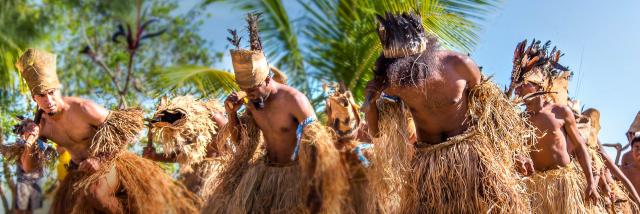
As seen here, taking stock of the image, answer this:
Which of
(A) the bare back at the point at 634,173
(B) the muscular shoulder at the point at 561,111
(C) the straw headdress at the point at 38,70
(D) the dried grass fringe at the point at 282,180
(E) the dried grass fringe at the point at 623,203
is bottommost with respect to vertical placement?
(E) the dried grass fringe at the point at 623,203

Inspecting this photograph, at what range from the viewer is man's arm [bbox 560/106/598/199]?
168 inches

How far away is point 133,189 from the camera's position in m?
4.66

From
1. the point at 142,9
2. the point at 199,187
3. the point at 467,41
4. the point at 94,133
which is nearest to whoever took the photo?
the point at 94,133

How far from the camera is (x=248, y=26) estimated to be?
4375 millimetres

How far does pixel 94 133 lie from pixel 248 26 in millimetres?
1188

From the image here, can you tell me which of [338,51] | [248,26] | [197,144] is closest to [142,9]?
[338,51]

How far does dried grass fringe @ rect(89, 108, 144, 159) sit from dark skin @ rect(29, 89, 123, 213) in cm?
6

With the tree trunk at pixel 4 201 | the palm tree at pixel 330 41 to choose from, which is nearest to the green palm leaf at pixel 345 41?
the palm tree at pixel 330 41

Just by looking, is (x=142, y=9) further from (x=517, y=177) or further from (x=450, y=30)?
(x=517, y=177)

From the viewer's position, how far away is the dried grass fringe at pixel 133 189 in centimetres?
459

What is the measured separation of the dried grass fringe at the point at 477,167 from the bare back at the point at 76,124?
2089mm

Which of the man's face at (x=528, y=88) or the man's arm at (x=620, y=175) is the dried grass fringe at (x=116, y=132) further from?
the man's arm at (x=620, y=175)

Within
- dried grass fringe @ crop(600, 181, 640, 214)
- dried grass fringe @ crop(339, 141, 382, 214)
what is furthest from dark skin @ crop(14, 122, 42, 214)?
dried grass fringe @ crop(600, 181, 640, 214)

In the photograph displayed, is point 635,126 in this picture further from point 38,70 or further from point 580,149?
point 38,70
